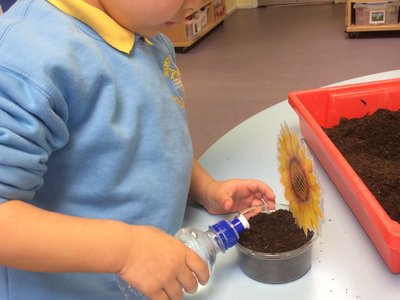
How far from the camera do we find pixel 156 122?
0.54 metres

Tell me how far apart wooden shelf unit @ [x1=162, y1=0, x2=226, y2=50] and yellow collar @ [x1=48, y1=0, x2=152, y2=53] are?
2.09 metres

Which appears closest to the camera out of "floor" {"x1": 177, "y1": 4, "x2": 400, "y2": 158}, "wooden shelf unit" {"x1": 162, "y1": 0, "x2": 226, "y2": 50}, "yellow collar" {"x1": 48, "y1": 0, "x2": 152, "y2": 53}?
"yellow collar" {"x1": 48, "y1": 0, "x2": 152, "y2": 53}

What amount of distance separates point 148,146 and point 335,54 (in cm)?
238

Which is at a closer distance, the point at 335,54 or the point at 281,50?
the point at 335,54

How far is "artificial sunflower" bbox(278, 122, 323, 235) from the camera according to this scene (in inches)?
17.8

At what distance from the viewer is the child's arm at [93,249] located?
0.40 metres

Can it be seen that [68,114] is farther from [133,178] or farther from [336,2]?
[336,2]

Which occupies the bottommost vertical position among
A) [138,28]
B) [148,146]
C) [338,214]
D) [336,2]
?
[336,2]

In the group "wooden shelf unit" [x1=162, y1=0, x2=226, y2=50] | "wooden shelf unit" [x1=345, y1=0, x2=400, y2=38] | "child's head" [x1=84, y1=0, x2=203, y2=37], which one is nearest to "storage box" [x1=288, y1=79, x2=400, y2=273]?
"child's head" [x1=84, y1=0, x2=203, y2=37]

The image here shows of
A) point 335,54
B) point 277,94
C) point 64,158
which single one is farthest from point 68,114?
point 335,54

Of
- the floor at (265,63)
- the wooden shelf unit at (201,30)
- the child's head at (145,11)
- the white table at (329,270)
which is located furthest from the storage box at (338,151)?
the wooden shelf unit at (201,30)

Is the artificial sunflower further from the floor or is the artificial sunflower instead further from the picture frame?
the picture frame

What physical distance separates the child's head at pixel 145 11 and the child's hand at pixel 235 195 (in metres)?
0.22

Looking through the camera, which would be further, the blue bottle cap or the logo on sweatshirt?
the logo on sweatshirt
